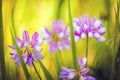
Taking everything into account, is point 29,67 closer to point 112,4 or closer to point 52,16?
point 52,16

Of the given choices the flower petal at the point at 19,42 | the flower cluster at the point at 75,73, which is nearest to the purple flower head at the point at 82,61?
the flower cluster at the point at 75,73

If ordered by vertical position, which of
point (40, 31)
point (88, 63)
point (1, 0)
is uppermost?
point (1, 0)

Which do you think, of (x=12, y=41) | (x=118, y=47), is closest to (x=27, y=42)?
(x=12, y=41)

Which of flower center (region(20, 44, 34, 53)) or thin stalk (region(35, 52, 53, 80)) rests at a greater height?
flower center (region(20, 44, 34, 53))

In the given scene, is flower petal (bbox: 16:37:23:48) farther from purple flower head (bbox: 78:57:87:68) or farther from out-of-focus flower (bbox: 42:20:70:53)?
purple flower head (bbox: 78:57:87:68)

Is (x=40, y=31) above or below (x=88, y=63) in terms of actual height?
above

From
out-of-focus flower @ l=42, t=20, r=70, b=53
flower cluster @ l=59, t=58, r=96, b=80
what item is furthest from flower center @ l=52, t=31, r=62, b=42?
flower cluster @ l=59, t=58, r=96, b=80

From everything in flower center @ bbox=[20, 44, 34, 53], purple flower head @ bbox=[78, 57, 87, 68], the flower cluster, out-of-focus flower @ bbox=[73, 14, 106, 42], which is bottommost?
the flower cluster

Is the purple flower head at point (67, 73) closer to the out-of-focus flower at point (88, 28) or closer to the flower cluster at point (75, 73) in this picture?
the flower cluster at point (75, 73)
